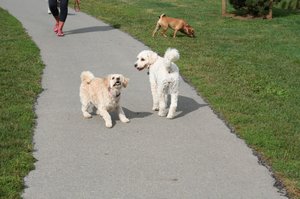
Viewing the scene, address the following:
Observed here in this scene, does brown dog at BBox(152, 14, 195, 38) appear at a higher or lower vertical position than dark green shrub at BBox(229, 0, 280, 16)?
higher

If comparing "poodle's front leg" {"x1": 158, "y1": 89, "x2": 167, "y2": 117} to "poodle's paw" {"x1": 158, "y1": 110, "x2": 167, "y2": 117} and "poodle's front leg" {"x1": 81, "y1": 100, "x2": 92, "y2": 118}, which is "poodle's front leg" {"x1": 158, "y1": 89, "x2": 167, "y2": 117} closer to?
"poodle's paw" {"x1": 158, "y1": 110, "x2": 167, "y2": 117}

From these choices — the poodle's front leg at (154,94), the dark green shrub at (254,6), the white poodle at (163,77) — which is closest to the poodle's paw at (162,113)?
the white poodle at (163,77)

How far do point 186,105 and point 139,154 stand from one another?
2.47 metres

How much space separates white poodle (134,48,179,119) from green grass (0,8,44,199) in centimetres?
193

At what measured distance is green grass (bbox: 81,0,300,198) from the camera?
7.02 m

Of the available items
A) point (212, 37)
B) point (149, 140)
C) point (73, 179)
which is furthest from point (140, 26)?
point (73, 179)

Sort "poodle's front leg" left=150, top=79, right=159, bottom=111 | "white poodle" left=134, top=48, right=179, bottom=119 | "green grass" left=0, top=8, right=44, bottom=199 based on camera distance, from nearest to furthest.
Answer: "green grass" left=0, top=8, right=44, bottom=199
"white poodle" left=134, top=48, right=179, bottom=119
"poodle's front leg" left=150, top=79, right=159, bottom=111

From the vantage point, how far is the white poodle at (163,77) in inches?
303

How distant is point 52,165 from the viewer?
6098mm

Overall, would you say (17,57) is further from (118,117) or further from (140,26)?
(140,26)

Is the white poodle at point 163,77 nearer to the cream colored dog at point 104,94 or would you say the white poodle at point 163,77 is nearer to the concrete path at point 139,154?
the concrete path at point 139,154

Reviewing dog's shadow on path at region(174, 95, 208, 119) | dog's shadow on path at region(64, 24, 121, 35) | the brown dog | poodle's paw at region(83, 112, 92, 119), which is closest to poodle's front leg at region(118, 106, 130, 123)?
poodle's paw at region(83, 112, 92, 119)

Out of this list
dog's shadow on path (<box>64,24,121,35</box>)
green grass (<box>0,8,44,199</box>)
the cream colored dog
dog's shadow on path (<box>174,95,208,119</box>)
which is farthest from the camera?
dog's shadow on path (<box>64,24,121,35</box>)

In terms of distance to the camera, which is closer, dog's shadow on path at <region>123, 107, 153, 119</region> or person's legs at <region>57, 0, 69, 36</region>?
dog's shadow on path at <region>123, 107, 153, 119</region>
